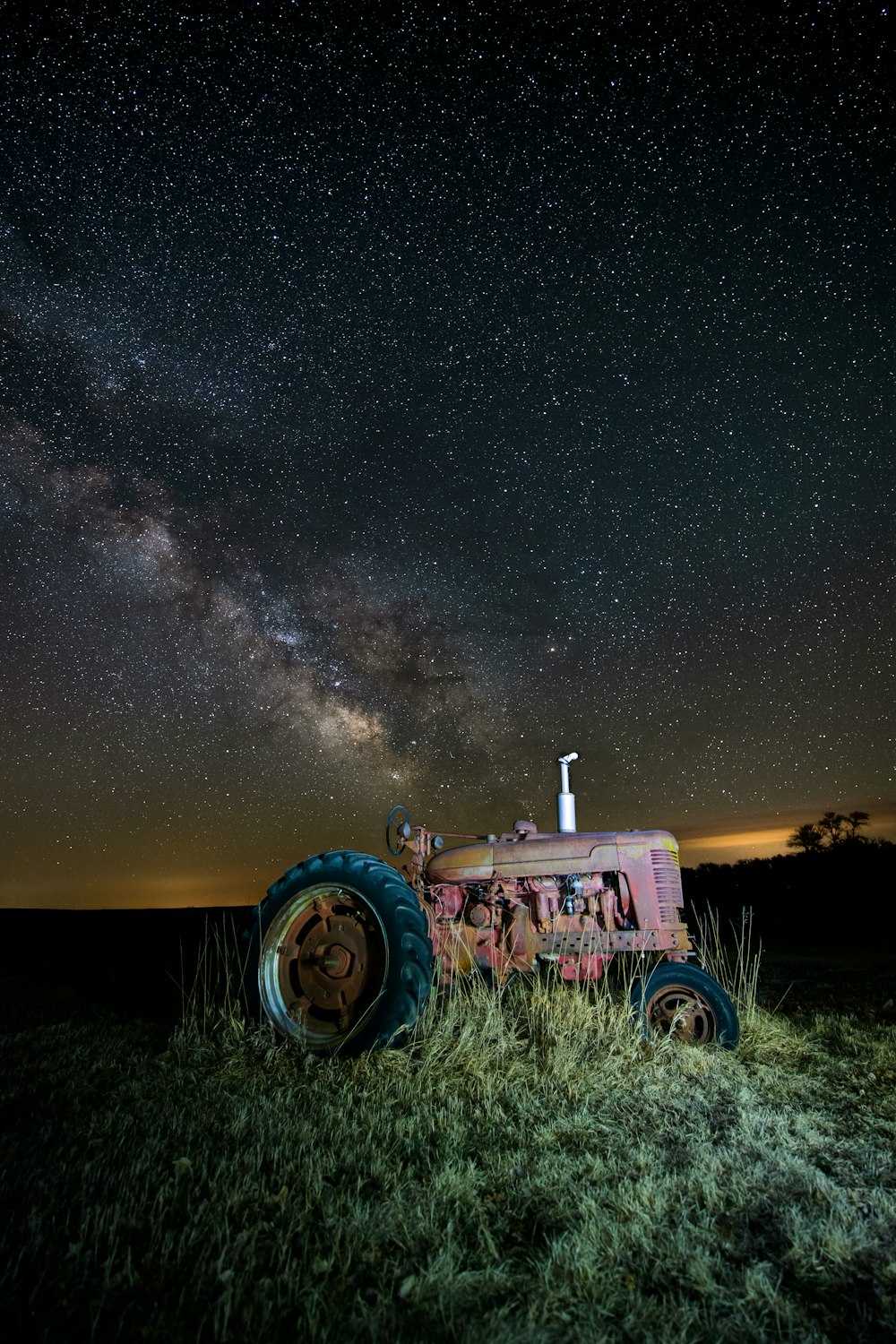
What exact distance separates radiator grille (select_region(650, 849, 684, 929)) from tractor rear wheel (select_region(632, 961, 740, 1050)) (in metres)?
0.59

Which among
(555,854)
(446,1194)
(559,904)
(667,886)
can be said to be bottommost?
(446,1194)

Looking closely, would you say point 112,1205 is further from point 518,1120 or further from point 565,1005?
point 565,1005

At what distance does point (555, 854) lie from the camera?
19.5 feet

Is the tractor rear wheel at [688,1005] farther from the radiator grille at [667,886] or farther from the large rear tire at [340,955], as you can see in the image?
the large rear tire at [340,955]

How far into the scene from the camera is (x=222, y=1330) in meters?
1.98

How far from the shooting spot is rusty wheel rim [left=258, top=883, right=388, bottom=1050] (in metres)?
4.85

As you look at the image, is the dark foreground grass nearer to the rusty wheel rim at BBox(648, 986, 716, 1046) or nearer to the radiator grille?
the rusty wheel rim at BBox(648, 986, 716, 1046)

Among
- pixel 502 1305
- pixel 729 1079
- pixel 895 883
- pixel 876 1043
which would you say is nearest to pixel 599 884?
pixel 729 1079

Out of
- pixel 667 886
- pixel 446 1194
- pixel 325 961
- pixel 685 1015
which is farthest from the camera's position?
pixel 667 886

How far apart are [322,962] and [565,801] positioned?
8.08ft

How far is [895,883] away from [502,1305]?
2867 cm

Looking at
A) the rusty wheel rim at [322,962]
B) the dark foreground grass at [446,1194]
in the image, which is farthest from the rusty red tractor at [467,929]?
the dark foreground grass at [446,1194]

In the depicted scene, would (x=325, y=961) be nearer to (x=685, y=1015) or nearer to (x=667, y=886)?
(x=685, y=1015)

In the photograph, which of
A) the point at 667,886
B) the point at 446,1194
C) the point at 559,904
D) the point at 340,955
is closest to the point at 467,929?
the point at 559,904
